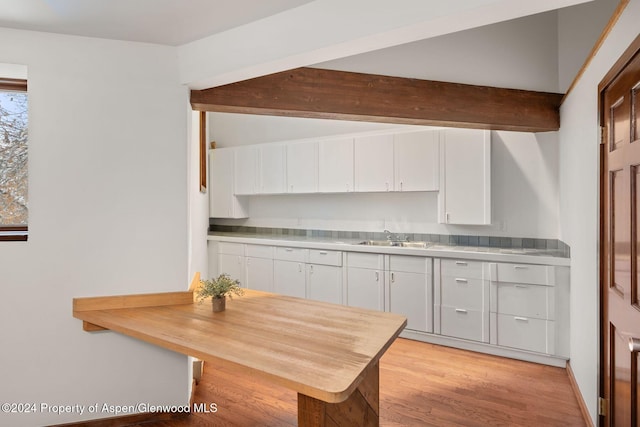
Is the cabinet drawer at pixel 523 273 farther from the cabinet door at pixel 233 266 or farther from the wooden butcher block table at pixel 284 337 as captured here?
the cabinet door at pixel 233 266

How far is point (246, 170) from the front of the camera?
532 cm

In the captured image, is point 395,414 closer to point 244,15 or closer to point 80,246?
point 80,246

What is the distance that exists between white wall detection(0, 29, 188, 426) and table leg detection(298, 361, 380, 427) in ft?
3.81

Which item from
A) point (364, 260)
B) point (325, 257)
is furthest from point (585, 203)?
point (325, 257)

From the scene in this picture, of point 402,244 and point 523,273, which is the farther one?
point 402,244

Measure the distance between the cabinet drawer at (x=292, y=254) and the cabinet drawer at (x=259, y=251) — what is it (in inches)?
4.2

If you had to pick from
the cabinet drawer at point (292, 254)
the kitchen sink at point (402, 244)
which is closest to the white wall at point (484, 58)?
the kitchen sink at point (402, 244)

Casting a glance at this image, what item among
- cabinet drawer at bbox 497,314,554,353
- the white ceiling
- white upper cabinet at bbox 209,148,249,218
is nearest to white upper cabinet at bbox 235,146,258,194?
white upper cabinet at bbox 209,148,249,218

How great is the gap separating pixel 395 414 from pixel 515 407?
2.60 feet

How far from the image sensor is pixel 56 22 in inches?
83.0

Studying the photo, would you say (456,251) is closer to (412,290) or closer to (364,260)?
(412,290)

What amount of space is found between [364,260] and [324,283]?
555mm

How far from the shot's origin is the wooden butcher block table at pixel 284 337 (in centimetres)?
146

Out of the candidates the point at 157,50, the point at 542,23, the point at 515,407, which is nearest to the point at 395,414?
the point at 515,407
